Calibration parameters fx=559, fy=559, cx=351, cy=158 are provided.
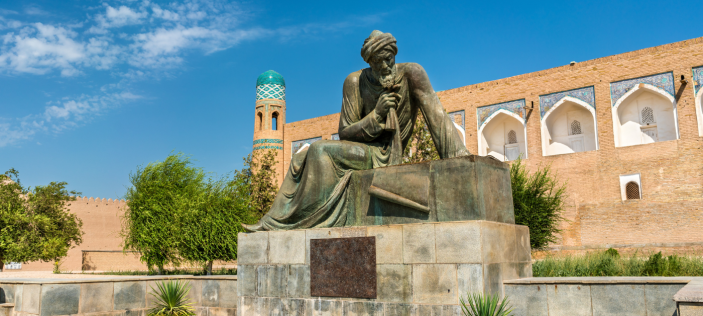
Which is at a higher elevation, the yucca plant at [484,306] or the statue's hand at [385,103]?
the statue's hand at [385,103]

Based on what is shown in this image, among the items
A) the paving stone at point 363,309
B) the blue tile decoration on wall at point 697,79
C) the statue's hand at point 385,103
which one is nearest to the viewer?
the paving stone at point 363,309

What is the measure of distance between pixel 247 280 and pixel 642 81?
19.0 meters

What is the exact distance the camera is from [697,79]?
62.1ft

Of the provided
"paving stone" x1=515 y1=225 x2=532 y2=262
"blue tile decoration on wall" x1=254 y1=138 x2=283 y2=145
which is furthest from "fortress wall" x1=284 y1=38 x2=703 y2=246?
"paving stone" x1=515 y1=225 x2=532 y2=262

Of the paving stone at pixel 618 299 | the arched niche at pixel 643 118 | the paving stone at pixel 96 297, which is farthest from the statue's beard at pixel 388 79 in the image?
the arched niche at pixel 643 118

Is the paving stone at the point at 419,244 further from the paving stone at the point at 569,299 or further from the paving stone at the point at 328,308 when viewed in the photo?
the paving stone at the point at 569,299

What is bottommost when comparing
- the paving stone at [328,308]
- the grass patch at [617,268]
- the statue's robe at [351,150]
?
the paving stone at [328,308]

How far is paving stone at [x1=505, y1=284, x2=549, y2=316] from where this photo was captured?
389 centimetres

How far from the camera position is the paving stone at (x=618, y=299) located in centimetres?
358

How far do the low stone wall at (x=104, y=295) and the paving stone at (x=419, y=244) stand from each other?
230 centimetres

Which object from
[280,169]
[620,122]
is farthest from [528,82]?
[280,169]

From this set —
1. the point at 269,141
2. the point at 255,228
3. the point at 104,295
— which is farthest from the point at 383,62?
the point at 269,141

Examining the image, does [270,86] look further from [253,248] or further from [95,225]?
[253,248]

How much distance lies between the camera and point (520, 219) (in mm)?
16734
